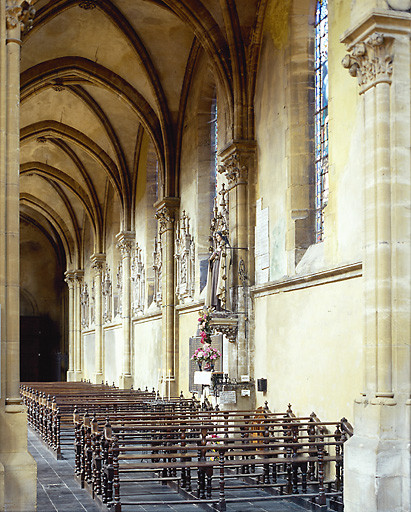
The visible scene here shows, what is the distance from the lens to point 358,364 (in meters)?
10.7

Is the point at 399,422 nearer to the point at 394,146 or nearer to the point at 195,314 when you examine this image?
the point at 394,146

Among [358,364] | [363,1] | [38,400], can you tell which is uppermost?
[363,1]

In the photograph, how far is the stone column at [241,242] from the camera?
15.2 meters

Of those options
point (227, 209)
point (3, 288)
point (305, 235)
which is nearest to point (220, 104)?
point (227, 209)

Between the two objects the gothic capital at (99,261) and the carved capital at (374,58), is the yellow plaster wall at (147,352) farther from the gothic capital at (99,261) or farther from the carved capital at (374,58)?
the carved capital at (374,58)

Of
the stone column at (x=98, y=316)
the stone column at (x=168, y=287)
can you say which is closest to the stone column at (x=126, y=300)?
the stone column at (x=98, y=316)

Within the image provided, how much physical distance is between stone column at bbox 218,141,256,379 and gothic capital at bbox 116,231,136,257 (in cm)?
1112

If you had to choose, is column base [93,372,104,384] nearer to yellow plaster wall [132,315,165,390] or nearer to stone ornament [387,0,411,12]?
yellow plaster wall [132,315,165,390]

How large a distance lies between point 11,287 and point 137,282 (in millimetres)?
17267

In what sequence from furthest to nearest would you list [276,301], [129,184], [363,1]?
1. [129,184]
2. [276,301]
3. [363,1]

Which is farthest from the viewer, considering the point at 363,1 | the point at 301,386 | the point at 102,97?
the point at 102,97

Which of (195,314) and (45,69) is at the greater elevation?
(45,69)

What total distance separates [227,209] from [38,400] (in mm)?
6746

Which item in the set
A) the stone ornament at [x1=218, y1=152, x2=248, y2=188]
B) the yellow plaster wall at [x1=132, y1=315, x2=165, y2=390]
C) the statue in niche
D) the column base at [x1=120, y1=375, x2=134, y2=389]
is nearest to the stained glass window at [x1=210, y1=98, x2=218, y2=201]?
the stone ornament at [x1=218, y1=152, x2=248, y2=188]
